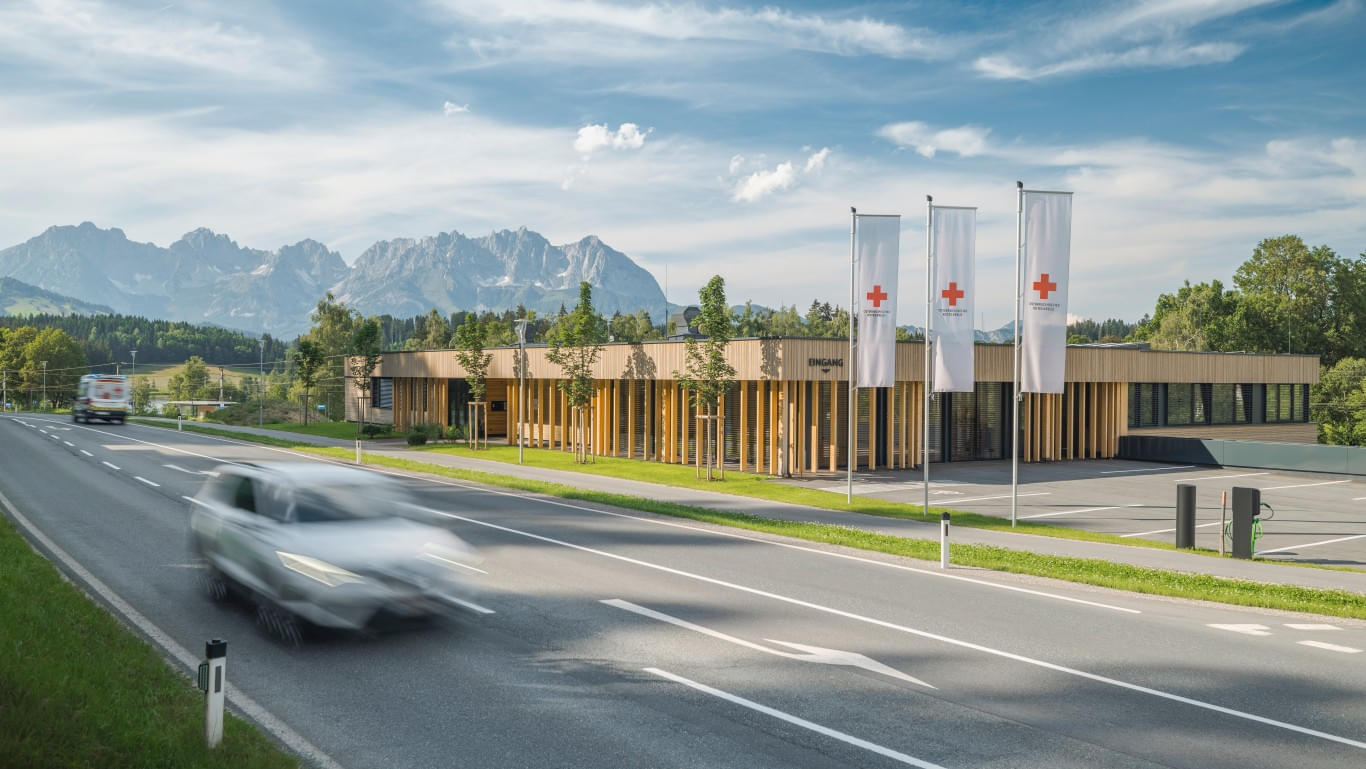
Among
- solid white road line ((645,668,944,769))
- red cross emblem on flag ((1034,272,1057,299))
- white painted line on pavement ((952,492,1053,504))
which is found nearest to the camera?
solid white road line ((645,668,944,769))

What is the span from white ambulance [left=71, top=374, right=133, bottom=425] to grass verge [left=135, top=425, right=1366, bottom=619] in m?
48.1

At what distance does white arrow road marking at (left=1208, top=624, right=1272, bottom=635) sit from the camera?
1148cm

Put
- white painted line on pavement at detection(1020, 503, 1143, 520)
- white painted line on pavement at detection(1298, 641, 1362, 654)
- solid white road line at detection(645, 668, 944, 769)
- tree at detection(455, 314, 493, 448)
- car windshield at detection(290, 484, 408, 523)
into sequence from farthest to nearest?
tree at detection(455, 314, 493, 448), white painted line on pavement at detection(1020, 503, 1143, 520), white painted line on pavement at detection(1298, 641, 1362, 654), car windshield at detection(290, 484, 408, 523), solid white road line at detection(645, 668, 944, 769)

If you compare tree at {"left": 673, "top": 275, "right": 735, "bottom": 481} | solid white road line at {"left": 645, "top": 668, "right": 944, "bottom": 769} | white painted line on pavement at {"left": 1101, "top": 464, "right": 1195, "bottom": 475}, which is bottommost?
white painted line on pavement at {"left": 1101, "top": 464, "right": 1195, "bottom": 475}

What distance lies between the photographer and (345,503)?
10.9m

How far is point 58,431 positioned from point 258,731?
5236cm

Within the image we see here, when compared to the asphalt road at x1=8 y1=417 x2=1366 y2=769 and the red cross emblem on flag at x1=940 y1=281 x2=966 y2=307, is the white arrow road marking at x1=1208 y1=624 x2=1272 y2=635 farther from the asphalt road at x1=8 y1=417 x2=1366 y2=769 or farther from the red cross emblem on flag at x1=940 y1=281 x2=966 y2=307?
the red cross emblem on flag at x1=940 y1=281 x2=966 y2=307

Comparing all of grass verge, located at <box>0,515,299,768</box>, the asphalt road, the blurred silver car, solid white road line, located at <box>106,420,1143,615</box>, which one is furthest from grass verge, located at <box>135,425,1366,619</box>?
grass verge, located at <box>0,515,299,768</box>

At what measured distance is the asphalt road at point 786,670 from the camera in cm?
738

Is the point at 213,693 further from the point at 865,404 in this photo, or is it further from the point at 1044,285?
the point at 865,404

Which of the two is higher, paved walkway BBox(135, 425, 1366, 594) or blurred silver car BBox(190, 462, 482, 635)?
blurred silver car BBox(190, 462, 482, 635)

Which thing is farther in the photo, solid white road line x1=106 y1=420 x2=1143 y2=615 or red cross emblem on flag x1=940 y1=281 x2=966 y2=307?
red cross emblem on flag x1=940 y1=281 x2=966 y2=307

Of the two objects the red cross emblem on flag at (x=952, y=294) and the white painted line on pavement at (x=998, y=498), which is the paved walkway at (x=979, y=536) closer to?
the white painted line on pavement at (x=998, y=498)

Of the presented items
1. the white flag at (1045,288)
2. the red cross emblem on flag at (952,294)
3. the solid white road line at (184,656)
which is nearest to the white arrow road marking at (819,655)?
the solid white road line at (184,656)
